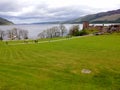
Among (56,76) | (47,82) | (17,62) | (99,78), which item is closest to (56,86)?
(47,82)

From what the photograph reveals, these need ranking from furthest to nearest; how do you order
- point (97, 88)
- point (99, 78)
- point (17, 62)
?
point (17, 62) < point (99, 78) < point (97, 88)

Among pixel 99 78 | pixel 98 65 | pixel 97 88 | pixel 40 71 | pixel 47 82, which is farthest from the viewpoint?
pixel 98 65

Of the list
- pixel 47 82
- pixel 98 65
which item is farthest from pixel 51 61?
pixel 47 82

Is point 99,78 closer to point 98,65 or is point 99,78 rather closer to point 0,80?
point 98,65

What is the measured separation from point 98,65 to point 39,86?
37.4ft

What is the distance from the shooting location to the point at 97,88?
78.4 feet

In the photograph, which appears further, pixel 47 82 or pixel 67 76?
pixel 67 76

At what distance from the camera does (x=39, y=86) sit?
2412 centimetres

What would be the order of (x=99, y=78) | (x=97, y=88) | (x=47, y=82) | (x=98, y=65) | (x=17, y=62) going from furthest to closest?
(x=17, y=62) < (x=98, y=65) < (x=99, y=78) < (x=47, y=82) < (x=97, y=88)

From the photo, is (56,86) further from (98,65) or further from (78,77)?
(98,65)

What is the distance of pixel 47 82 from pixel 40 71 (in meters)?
4.64

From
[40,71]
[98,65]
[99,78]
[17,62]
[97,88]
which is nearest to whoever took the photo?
[97,88]

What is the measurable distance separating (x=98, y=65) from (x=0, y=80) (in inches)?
540

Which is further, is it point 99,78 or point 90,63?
point 90,63
